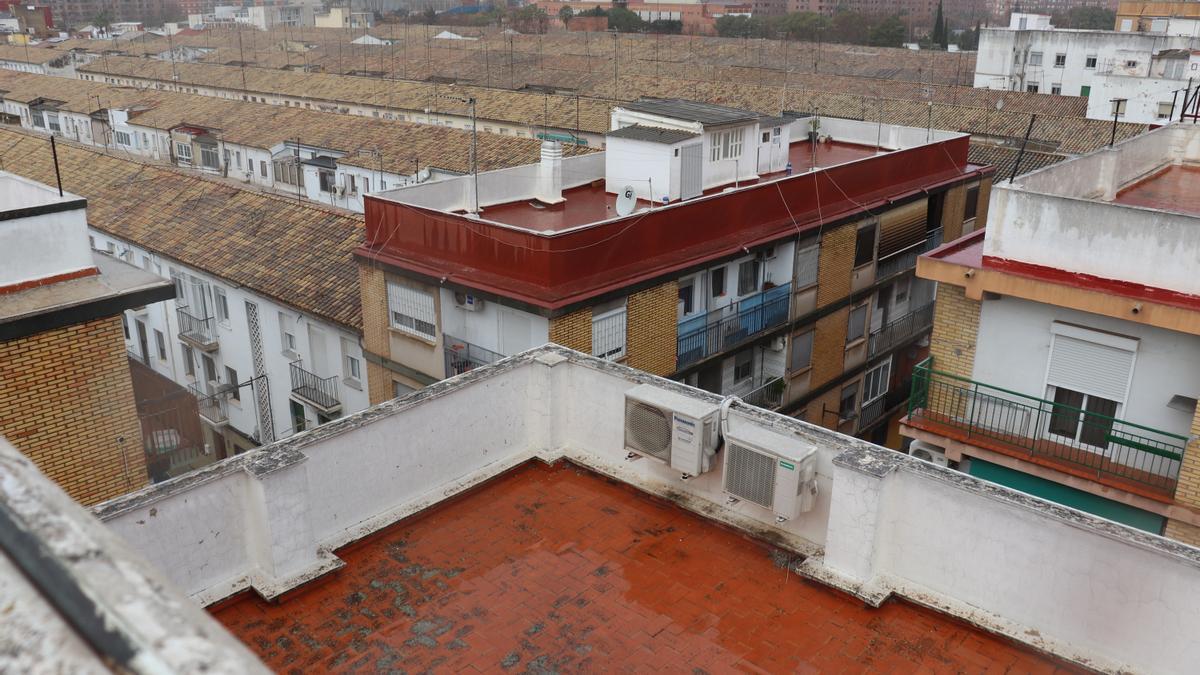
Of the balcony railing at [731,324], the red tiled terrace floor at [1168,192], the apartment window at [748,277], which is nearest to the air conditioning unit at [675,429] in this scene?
the balcony railing at [731,324]

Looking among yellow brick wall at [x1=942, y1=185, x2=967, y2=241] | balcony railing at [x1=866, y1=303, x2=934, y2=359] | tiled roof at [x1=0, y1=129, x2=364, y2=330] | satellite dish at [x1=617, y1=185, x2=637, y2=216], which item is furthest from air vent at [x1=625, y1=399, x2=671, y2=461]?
yellow brick wall at [x1=942, y1=185, x2=967, y2=241]

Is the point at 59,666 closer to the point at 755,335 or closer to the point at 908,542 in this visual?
the point at 908,542

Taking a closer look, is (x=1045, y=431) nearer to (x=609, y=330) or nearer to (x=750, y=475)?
(x=750, y=475)

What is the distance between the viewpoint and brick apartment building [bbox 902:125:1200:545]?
43.0ft

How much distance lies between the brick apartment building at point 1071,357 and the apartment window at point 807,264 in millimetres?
5977

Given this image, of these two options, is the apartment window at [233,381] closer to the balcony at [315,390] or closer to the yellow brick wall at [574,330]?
the balcony at [315,390]

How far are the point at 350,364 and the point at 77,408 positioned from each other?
33.4 ft

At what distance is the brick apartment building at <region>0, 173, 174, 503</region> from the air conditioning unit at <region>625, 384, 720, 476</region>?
644 cm

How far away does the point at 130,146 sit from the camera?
52.2m

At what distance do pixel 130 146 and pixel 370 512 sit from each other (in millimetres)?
49215

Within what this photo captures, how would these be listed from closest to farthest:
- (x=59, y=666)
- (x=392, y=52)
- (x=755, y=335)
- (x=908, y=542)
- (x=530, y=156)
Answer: (x=59, y=666) < (x=908, y=542) < (x=755, y=335) < (x=530, y=156) < (x=392, y=52)

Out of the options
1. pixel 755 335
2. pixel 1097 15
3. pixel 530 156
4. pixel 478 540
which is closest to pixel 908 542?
pixel 478 540

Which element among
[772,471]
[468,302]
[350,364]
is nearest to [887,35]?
[350,364]

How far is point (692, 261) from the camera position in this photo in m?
19.1
